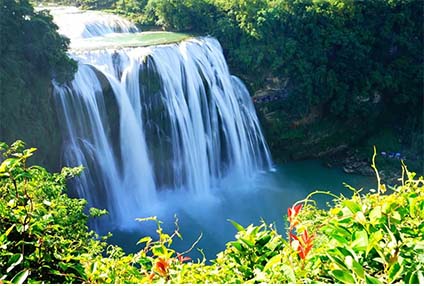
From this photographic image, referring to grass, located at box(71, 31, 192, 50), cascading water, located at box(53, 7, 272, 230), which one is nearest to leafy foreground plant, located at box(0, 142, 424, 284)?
cascading water, located at box(53, 7, 272, 230)

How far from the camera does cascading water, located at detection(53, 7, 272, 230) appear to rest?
30.4 ft

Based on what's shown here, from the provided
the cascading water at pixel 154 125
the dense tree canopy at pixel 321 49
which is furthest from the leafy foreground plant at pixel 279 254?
the dense tree canopy at pixel 321 49

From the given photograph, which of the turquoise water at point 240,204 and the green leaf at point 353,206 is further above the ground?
the green leaf at point 353,206

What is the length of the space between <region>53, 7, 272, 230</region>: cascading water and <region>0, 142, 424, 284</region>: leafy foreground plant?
7.83 m

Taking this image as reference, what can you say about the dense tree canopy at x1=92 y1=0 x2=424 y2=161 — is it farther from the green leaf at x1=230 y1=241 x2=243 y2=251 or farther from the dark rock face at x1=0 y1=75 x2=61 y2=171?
the green leaf at x1=230 y1=241 x2=243 y2=251

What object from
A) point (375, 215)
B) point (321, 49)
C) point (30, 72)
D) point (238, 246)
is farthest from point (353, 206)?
point (321, 49)

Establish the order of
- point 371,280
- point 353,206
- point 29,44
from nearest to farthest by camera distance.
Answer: point 371,280 → point 353,206 → point 29,44

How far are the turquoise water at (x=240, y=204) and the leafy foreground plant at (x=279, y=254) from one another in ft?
21.7

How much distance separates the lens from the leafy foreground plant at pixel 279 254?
4.16 ft

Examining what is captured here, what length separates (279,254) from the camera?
4.59 feet

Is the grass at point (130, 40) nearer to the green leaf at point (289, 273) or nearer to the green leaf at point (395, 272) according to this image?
the green leaf at point (289, 273)

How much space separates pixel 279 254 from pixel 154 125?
31.1 feet

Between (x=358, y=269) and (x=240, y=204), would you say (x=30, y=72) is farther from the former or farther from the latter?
(x=358, y=269)

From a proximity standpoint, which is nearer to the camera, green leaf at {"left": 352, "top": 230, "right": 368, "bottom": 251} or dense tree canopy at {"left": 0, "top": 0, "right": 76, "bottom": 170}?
Result: green leaf at {"left": 352, "top": 230, "right": 368, "bottom": 251}
